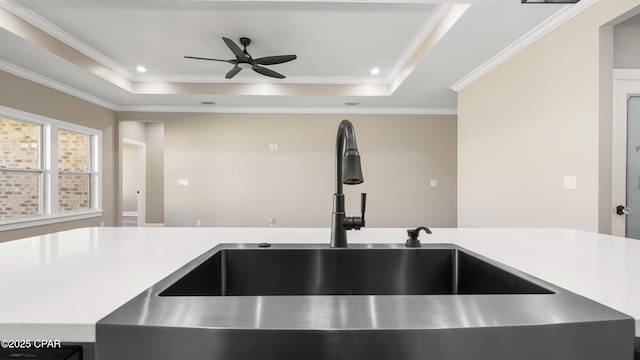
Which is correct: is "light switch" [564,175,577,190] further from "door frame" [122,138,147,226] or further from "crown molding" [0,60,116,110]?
"door frame" [122,138,147,226]

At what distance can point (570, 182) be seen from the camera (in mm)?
2420

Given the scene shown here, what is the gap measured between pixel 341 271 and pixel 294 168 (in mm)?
4871

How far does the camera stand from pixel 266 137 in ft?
18.5

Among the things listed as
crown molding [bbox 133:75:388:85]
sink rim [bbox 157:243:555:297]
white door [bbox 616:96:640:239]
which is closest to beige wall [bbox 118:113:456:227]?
crown molding [bbox 133:75:388:85]

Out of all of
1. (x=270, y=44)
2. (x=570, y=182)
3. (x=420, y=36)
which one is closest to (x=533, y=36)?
(x=420, y=36)

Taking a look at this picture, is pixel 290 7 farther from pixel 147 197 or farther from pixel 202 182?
pixel 147 197

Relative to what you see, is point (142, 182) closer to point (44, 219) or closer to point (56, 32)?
point (44, 219)

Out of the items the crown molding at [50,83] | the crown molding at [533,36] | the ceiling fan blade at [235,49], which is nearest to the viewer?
the crown molding at [533,36]

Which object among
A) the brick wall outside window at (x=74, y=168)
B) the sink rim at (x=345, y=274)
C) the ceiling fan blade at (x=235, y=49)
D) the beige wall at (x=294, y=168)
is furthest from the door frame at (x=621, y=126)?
the brick wall outside window at (x=74, y=168)

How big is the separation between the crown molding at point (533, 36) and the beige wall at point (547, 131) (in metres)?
0.05

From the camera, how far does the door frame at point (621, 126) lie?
2.25 meters

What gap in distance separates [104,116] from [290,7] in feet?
14.2

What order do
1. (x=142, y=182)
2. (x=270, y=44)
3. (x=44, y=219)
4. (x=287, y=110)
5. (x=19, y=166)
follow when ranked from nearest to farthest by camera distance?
(x=270, y=44) → (x=19, y=166) → (x=44, y=219) → (x=287, y=110) → (x=142, y=182)

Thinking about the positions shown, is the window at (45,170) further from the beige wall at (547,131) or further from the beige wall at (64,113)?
the beige wall at (547,131)
